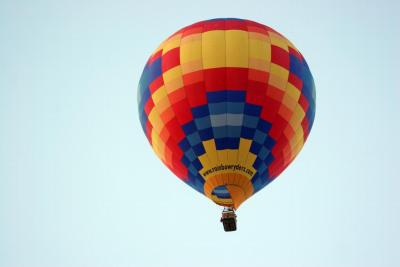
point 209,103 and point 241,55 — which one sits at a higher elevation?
point 241,55

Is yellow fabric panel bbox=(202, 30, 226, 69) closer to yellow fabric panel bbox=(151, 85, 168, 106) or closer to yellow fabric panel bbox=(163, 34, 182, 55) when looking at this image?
yellow fabric panel bbox=(163, 34, 182, 55)

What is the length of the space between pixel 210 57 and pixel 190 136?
2370 mm

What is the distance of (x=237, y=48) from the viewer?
1593 centimetres

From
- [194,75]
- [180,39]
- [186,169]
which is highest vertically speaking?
[180,39]

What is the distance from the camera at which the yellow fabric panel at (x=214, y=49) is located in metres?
15.7

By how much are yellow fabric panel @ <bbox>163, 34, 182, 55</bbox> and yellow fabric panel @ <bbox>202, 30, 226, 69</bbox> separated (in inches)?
35.0

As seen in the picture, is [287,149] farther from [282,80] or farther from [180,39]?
[180,39]

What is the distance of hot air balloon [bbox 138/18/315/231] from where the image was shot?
15.4 meters

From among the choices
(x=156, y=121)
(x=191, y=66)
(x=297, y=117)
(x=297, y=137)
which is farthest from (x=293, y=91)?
(x=156, y=121)

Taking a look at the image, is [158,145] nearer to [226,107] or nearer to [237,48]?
[226,107]

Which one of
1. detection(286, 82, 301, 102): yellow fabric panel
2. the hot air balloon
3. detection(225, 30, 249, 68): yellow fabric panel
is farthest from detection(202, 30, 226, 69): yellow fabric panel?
detection(286, 82, 301, 102): yellow fabric panel

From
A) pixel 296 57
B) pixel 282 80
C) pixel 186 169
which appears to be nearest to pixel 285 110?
pixel 282 80

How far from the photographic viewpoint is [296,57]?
17.0 meters

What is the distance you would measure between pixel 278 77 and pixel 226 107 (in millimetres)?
1885
